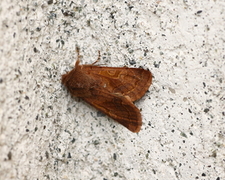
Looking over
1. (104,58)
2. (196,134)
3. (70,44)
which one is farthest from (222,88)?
(70,44)

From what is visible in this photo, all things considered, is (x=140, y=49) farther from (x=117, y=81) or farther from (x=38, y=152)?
(x=38, y=152)
